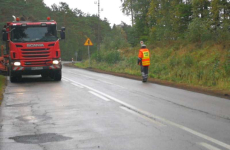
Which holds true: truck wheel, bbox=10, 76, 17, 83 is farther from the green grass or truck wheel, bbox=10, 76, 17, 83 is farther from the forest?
the green grass

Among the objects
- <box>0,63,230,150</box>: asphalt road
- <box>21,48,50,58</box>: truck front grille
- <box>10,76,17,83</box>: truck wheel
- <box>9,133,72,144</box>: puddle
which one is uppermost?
<box>21,48,50,58</box>: truck front grille

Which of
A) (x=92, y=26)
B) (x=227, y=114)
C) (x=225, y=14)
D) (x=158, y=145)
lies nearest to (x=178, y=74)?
(x=225, y=14)

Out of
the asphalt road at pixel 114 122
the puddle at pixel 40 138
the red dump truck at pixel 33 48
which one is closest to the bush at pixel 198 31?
the red dump truck at pixel 33 48

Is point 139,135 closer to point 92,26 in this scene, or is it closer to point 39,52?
point 39,52

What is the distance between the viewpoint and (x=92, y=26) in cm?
12300

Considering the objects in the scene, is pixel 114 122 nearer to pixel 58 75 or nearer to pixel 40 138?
pixel 40 138

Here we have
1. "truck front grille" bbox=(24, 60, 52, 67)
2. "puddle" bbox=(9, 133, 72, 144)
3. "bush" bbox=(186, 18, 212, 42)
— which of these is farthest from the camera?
"bush" bbox=(186, 18, 212, 42)

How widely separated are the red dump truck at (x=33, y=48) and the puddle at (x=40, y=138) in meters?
12.3

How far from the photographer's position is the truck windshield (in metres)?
19.5

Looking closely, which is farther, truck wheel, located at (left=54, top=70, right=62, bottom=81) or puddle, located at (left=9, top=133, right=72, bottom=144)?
truck wheel, located at (left=54, top=70, right=62, bottom=81)

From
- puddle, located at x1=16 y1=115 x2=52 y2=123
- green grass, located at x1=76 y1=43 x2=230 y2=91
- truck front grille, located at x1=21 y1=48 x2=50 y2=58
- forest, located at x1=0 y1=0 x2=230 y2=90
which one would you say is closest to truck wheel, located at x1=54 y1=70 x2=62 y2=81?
truck front grille, located at x1=21 y1=48 x2=50 y2=58

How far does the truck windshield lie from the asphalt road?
6171mm

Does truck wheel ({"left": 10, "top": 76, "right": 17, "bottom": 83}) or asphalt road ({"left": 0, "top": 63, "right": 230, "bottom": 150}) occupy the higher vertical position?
truck wheel ({"left": 10, "top": 76, "right": 17, "bottom": 83})

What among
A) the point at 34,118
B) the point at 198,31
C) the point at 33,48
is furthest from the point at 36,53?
the point at 198,31
